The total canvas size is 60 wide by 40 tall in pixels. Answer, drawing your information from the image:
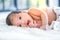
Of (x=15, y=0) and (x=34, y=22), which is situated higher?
(x=15, y=0)

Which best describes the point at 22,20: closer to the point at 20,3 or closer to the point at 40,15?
the point at 40,15

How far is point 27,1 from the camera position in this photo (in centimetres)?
248

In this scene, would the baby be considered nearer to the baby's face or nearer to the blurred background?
the baby's face

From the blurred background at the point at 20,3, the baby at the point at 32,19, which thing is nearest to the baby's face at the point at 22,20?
the baby at the point at 32,19

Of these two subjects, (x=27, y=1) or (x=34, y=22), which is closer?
(x=34, y=22)

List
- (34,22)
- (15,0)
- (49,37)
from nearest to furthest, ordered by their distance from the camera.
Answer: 1. (49,37)
2. (34,22)
3. (15,0)

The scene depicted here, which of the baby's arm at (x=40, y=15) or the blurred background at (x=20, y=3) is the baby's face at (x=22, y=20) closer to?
the baby's arm at (x=40, y=15)

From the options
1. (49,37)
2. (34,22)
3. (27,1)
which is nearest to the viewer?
(49,37)

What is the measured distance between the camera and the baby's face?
1.22 meters

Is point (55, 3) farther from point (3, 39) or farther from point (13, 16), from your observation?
point (3, 39)

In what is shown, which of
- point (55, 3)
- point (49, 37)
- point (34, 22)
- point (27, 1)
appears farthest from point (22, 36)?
point (55, 3)

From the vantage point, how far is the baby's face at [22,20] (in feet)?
4.01

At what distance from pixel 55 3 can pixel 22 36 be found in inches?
70.4

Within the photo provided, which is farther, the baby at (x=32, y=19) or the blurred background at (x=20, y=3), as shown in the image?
the blurred background at (x=20, y=3)
